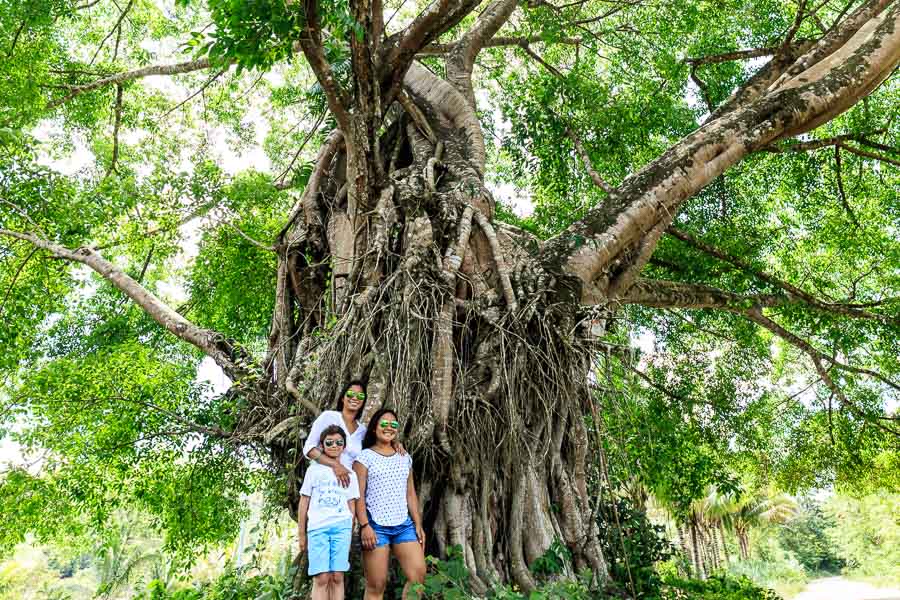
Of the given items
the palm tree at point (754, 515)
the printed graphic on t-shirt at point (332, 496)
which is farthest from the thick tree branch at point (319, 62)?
the palm tree at point (754, 515)

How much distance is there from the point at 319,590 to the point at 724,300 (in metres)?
4.58

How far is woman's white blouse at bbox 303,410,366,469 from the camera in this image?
10.5 ft

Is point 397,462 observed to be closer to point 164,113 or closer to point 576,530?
point 576,530

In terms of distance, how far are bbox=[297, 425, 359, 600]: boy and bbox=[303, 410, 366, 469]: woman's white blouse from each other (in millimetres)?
61

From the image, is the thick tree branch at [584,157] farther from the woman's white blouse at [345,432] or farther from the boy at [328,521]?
the boy at [328,521]

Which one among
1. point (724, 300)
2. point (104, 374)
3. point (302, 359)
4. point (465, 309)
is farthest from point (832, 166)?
point (104, 374)

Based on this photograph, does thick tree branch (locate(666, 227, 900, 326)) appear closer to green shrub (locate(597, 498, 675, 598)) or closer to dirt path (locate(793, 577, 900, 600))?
green shrub (locate(597, 498, 675, 598))

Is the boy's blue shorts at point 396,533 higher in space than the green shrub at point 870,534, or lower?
higher

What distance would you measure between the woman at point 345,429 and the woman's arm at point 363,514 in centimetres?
6

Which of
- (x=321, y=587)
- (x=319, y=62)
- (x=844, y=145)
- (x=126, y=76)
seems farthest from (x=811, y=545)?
(x=319, y=62)

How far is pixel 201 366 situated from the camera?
874cm

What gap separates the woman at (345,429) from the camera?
3094mm

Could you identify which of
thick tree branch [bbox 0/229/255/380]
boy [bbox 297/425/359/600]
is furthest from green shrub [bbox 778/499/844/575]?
boy [bbox 297/425/359/600]

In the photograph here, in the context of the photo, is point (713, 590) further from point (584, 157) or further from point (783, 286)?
point (584, 157)
